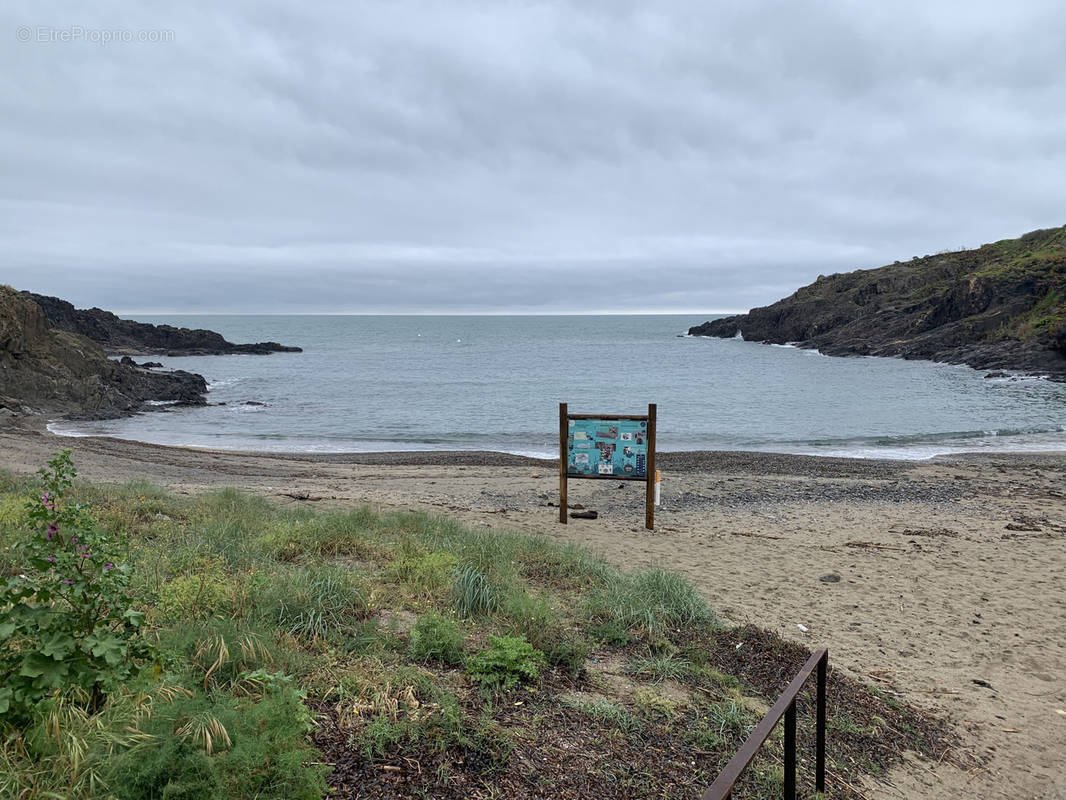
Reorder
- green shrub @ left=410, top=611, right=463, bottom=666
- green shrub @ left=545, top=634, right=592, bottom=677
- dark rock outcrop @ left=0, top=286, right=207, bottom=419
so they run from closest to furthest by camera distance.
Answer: green shrub @ left=410, top=611, right=463, bottom=666, green shrub @ left=545, top=634, right=592, bottom=677, dark rock outcrop @ left=0, top=286, right=207, bottom=419

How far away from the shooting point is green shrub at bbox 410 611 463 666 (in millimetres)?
4828

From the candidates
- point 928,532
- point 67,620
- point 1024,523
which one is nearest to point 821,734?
point 67,620

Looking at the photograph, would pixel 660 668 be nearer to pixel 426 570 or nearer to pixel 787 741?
pixel 787 741

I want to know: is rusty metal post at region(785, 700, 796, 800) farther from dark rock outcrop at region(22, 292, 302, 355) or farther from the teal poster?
dark rock outcrop at region(22, 292, 302, 355)

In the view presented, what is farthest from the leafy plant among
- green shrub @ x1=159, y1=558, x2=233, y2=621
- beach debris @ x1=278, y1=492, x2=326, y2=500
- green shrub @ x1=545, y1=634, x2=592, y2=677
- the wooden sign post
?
beach debris @ x1=278, y1=492, x2=326, y2=500

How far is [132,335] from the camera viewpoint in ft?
270

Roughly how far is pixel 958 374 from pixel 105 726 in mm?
57745

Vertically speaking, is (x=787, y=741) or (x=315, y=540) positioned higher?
(x=787, y=741)

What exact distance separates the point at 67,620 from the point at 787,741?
3522 millimetres

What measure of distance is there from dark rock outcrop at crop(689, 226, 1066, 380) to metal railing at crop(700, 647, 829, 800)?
2087 inches

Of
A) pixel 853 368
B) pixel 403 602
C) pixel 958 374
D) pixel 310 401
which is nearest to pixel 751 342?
pixel 853 368

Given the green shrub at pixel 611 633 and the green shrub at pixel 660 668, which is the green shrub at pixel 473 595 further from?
the green shrub at pixel 660 668

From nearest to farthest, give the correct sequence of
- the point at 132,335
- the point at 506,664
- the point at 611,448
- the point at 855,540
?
the point at 506,664
the point at 855,540
the point at 611,448
the point at 132,335

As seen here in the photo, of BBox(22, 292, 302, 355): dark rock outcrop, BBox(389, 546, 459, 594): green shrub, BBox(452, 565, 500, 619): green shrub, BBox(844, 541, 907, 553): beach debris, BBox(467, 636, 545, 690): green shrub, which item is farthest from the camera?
BBox(22, 292, 302, 355): dark rock outcrop
